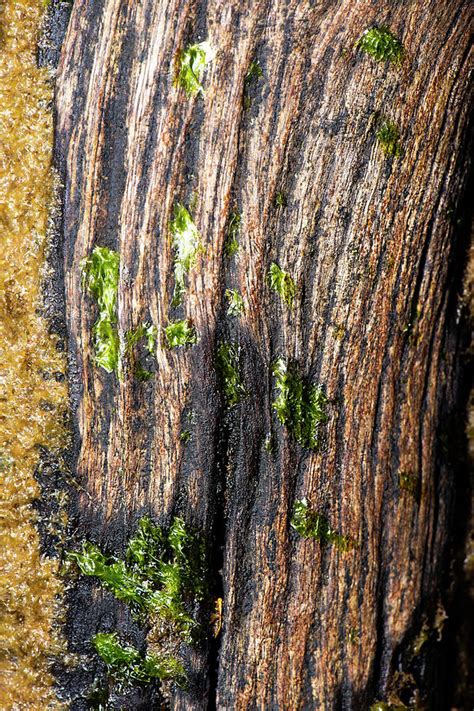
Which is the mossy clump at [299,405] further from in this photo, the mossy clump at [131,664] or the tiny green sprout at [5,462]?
the tiny green sprout at [5,462]

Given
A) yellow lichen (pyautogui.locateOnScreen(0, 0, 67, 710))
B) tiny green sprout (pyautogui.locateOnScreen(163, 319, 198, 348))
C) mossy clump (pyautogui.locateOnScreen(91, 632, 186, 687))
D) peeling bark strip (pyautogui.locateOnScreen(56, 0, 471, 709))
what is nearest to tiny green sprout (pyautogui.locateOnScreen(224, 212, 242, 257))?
peeling bark strip (pyautogui.locateOnScreen(56, 0, 471, 709))

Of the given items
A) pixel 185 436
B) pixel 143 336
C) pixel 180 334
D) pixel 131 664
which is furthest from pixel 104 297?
pixel 131 664

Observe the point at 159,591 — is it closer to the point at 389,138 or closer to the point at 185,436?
the point at 185,436

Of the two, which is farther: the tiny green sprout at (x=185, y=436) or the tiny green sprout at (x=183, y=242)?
the tiny green sprout at (x=185, y=436)

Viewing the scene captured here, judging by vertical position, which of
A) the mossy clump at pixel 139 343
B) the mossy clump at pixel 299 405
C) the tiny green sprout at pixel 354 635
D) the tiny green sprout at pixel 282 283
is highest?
the tiny green sprout at pixel 282 283

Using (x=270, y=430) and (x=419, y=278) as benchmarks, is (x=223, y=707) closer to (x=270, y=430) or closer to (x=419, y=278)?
(x=270, y=430)

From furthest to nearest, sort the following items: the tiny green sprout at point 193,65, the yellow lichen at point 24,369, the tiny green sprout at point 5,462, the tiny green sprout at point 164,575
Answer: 1. the tiny green sprout at point 5,462
2. the yellow lichen at point 24,369
3. the tiny green sprout at point 164,575
4. the tiny green sprout at point 193,65

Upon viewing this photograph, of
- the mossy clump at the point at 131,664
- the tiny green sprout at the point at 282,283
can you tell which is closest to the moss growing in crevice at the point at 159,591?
the mossy clump at the point at 131,664
